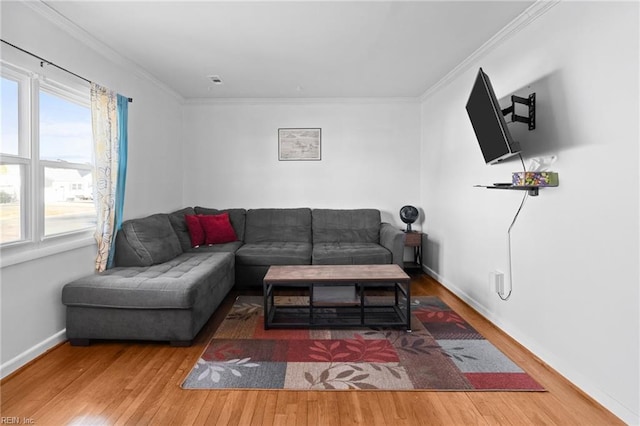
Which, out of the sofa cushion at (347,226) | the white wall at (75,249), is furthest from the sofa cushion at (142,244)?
the sofa cushion at (347,226)

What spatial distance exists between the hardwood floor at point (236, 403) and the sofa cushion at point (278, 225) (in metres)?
2.53

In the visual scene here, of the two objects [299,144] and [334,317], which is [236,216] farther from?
[334,317]

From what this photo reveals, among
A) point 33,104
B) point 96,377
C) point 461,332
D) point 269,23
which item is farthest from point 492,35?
point 96,377

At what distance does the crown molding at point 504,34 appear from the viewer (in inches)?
97.2

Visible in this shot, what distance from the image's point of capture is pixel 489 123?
104 inches

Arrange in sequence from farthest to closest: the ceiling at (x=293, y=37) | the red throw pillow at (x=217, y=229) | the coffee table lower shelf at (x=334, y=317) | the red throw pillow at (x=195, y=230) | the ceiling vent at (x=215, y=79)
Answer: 1. the red throw pillow at (x=217, y=229)
2. the red throw pillow at (x=195, y=230)
3. the ceiling vent at (x=215, y=79)
4. the coffee table lower shelf at (x=334, y=317)
5. the ceiling at (x=293, y=37)

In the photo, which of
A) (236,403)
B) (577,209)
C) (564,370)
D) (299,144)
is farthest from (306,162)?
(564,370)

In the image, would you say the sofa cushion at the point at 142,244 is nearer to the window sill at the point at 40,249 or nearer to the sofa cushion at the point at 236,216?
the window sill at the point at 40,249

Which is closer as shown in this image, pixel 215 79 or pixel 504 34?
pixel 504 34

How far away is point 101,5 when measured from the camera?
2482 mm

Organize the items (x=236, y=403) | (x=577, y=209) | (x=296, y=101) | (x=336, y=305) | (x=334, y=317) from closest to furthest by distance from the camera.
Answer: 1. (x=236, y=403)
2. (x=577, y=209)
3. (x=334, y=317)
4. (x=336, y=305)
5. (x=296, y=101)

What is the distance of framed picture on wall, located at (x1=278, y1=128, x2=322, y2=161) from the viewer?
5180 millimetres

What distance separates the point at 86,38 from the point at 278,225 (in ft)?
9.42

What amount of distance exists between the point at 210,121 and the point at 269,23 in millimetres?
2710
